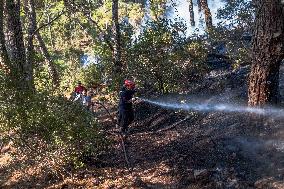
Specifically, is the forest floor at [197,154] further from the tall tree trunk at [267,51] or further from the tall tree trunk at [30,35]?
the tall tree trunk at [30,35]

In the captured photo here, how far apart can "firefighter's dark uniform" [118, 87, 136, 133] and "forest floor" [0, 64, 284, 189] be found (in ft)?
1.76

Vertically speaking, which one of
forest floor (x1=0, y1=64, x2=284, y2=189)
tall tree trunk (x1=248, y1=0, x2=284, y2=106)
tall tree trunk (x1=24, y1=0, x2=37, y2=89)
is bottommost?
forest floor (x1=0, y1=64, x2=284, y2=189)

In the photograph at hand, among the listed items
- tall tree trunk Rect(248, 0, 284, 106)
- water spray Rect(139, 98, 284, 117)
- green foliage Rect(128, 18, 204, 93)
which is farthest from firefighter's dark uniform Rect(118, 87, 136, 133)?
tall tree trunk Rect(248, 0, 284, 106)

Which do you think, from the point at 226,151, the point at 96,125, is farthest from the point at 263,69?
the point at 96,125

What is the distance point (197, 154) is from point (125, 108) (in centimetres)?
328

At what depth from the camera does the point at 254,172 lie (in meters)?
7.67

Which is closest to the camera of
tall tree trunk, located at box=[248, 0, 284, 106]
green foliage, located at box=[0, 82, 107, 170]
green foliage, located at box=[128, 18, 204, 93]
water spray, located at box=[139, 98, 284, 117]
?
tall tree trunk, located at box=[248, 0, 284, 106]

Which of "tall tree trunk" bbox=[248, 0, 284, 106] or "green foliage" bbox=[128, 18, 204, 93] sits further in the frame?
"green foliage" bbox=[128, 18, 204, 93]

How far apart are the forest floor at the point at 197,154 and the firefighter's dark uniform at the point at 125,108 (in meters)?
0.53

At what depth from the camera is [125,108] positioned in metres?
11.9

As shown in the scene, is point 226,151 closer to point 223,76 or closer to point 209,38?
point 223,76

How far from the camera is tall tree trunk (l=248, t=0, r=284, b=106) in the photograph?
314 inches

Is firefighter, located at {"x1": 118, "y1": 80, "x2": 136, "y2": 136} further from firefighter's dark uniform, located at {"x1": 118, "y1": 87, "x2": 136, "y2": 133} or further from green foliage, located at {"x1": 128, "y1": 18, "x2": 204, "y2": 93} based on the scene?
green foliage, located at {"x1": 128, "y1": 18, "x2": 204, "y2": 93}

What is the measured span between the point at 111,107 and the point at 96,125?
679 centimetres
